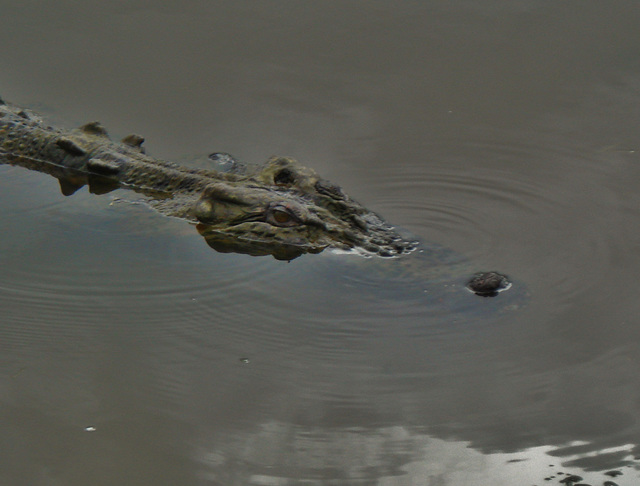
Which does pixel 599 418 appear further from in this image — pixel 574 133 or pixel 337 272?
pixel 574 133

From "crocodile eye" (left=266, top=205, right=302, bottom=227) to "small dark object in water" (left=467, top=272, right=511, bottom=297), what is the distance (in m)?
1.31

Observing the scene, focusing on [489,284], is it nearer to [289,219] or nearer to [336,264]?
[336,264]

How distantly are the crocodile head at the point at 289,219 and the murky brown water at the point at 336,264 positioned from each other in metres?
0.21

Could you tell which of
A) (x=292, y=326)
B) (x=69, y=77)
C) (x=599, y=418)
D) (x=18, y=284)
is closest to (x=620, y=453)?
(x=599, y=418)

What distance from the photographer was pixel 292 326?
17.0 ft

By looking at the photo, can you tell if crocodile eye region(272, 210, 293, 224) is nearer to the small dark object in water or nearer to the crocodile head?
the crocodile head

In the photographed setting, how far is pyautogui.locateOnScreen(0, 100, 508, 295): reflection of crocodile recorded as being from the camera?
603cm

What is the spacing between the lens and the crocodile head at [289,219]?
6.01 m

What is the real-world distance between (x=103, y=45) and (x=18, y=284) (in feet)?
13.4

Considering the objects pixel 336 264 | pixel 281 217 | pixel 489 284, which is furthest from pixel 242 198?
pixel 489 284

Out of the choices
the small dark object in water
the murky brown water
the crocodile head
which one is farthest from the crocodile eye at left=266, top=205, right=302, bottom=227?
the small dark object in water

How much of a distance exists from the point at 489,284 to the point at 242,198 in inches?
72.5

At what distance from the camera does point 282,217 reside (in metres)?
6.07

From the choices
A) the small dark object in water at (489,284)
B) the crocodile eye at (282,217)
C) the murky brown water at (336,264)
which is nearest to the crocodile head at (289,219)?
the crocodile eye at (282,217)
